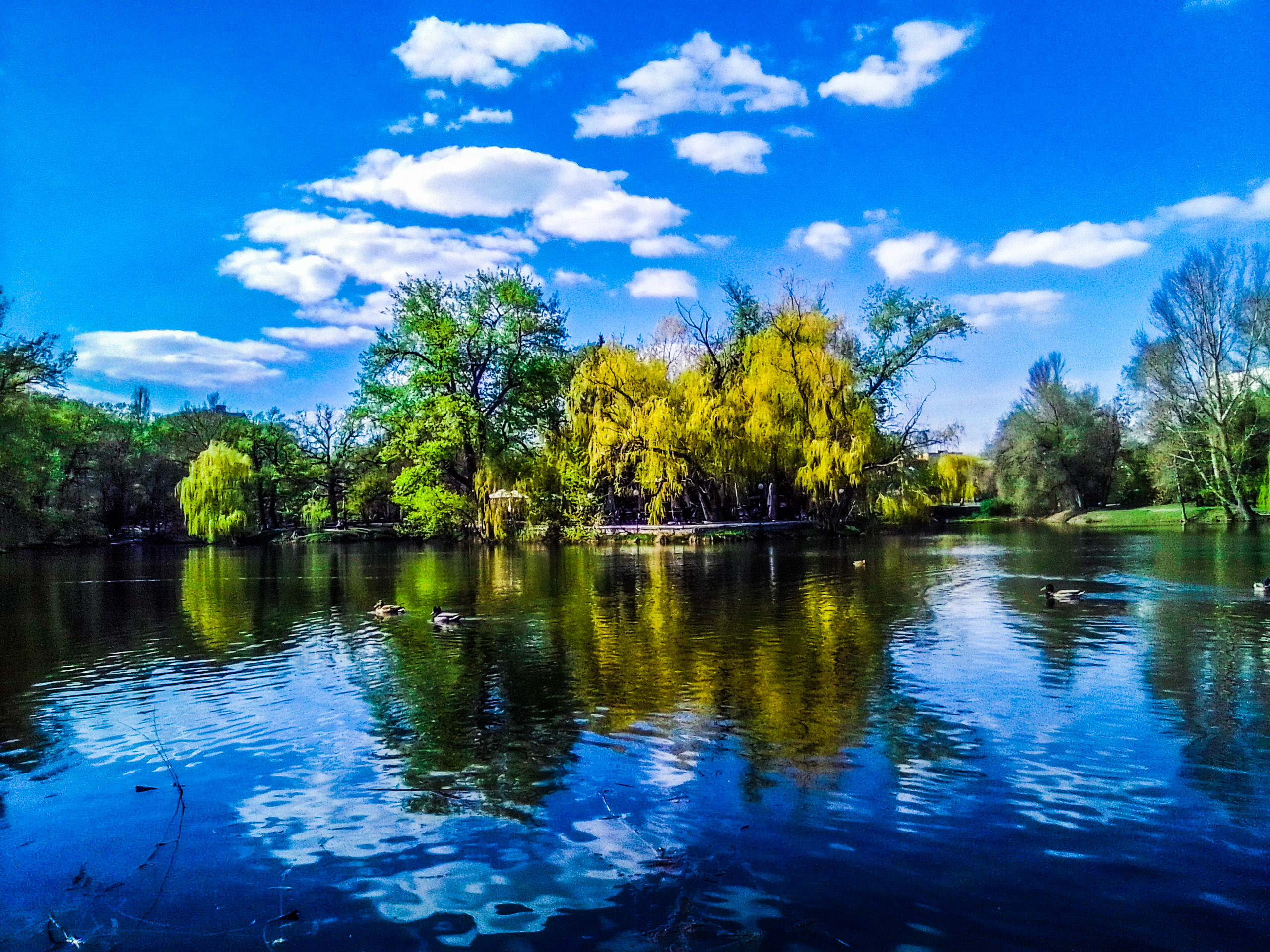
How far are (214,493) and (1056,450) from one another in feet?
203

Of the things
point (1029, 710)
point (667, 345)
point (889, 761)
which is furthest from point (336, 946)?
point (667, 345)

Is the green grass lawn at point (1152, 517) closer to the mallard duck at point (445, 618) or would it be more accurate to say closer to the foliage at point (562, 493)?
the foliage at point (562, 493)

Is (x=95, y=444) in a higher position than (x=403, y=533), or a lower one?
higher

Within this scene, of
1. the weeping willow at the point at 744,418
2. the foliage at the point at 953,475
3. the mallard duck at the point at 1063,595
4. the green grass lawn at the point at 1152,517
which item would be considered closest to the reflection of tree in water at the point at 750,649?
the mallard duck at the point at 1063,595

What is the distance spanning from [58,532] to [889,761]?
55.7 metres

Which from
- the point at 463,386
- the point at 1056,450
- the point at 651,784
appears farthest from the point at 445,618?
the point at 1056,450

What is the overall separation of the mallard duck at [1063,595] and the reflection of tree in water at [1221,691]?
194 cm

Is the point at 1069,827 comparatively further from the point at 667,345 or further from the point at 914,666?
A: the point at 667,345

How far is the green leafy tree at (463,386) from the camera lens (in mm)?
46719

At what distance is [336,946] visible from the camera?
438 cm

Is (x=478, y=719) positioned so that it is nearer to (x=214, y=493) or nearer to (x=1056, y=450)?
(x=214, y=493)

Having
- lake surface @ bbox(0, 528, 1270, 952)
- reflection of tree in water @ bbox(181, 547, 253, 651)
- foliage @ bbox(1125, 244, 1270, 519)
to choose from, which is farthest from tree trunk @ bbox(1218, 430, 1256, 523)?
reflection of tree in water @ bbox(181, 547, 253, 651)

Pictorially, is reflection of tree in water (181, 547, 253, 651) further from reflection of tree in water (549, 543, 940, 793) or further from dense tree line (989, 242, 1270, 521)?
dense tree line (989, 242, 1270, 521)

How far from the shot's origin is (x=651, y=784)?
662 cm
